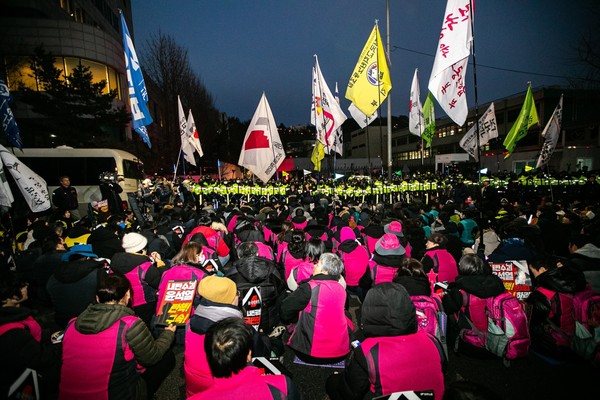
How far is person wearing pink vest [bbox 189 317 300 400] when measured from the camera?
1.60 m

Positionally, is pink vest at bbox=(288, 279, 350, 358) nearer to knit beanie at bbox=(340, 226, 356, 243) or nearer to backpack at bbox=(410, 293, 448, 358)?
backpack at bbox=(410, 293, 448, 358)

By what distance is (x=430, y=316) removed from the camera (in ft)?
10.4

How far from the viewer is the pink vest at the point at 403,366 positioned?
6.97 ft

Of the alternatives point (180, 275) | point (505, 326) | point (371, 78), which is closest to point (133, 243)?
point (180, 275)

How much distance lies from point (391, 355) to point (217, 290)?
1441 mm

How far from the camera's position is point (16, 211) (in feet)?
36.1

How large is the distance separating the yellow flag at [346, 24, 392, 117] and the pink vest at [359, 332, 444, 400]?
324 inches

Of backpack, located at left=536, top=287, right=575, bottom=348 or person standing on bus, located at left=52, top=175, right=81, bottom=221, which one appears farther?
person standing on bus, located at left=52, top=175, right=81, bottom=221

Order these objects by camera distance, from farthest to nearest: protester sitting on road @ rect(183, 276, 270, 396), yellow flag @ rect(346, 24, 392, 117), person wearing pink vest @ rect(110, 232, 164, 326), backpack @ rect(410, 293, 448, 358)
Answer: yellow flag @ rect(346, 24, 392, 117) → person wearing pink vest @ rect(110, 232, 164, 326) → backpack @ rect(410, 293, 448, 358) → protester sitting on road @ rect(183, 276, 270, 396)

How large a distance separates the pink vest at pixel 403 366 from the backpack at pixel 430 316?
965 millimetres

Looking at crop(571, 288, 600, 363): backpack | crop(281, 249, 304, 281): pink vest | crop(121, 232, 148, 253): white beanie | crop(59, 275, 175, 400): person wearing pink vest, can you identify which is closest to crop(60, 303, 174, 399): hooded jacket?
crop(59, 275, 175, 400): person wearing pink vest

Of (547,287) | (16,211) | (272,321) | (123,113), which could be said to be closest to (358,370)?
(272,321)

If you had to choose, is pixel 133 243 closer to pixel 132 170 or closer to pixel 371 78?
pixel 371 78

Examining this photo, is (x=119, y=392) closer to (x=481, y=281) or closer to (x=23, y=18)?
(x=481, y=281)
